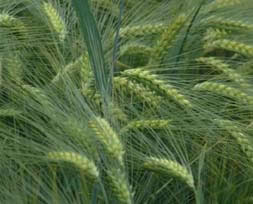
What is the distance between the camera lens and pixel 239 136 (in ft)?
4.18

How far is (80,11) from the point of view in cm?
122

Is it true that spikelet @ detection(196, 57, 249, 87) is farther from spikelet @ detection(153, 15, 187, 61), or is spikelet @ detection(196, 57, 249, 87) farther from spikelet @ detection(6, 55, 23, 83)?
spikelet @ detection(6, 55, 23, 83)

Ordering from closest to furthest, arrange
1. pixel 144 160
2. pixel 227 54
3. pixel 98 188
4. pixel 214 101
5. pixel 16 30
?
pixel 98 188, pixel 144 160, pixel 214 101, pixel 16 30, pixel 227 54

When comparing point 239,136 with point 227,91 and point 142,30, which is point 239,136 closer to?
point 227,91

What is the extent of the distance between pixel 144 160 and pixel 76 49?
351 millimetres

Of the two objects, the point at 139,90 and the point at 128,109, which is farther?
the point at 128,109

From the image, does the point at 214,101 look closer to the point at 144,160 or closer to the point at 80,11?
the point at 144,160

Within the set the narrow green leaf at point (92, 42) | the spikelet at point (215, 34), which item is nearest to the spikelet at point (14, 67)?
the narrow green leaf at point (92, 42)

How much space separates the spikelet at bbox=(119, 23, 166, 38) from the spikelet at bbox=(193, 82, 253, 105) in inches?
7.8

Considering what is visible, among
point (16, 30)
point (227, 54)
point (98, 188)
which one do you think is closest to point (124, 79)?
point (98, 188)

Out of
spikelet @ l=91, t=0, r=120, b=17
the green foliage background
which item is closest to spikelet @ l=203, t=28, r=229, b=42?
the green foliage background

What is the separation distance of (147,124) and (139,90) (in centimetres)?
9

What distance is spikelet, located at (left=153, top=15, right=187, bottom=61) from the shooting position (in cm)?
137

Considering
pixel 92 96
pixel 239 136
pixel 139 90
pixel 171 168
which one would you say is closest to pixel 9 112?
pixel 92 96
